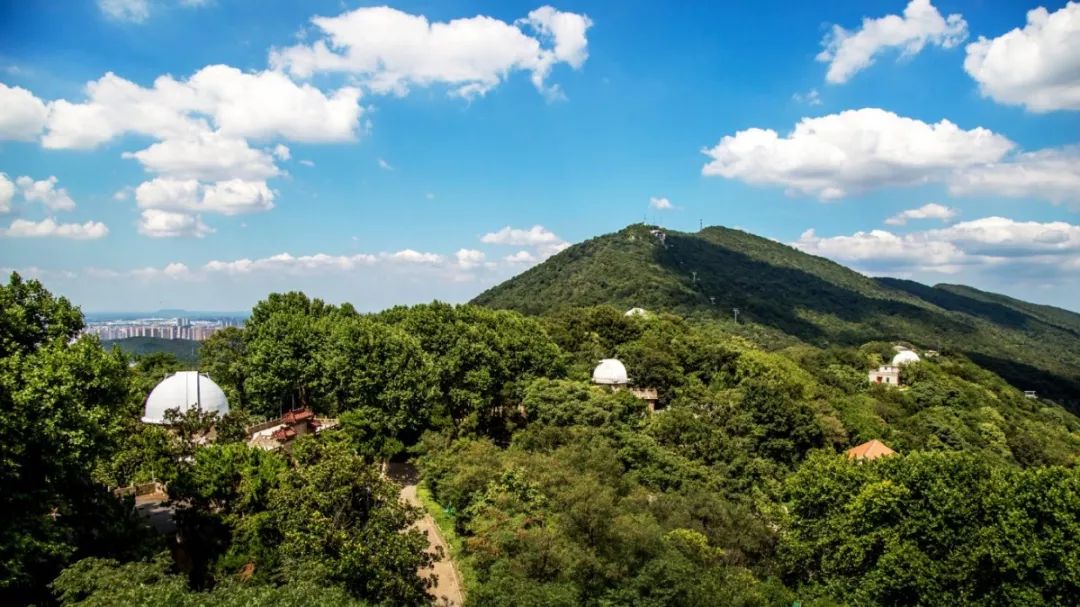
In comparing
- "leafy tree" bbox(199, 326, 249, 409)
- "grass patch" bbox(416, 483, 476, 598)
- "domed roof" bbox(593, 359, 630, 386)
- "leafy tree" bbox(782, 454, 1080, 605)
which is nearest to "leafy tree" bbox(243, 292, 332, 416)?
"leafy tree" bbox(199, 326, 249, 409)

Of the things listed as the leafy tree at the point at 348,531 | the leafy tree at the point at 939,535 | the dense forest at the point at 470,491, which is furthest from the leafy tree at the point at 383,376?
the leafy tree at the point at 939,535

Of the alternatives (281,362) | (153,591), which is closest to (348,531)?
(153,591)

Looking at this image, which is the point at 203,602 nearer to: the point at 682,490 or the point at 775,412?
the point at 682,490

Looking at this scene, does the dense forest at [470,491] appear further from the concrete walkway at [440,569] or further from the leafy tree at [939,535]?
the concrete walkway at [440,569]

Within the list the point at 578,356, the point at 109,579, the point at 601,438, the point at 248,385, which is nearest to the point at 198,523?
the point at 109,579

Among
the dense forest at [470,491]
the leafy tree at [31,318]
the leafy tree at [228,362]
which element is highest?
the leafy tree at [31,318]

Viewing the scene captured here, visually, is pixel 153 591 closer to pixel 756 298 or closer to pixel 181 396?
pixel 181 396

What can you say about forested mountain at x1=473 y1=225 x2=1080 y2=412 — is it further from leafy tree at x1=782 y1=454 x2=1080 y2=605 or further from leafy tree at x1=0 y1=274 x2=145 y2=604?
leafy tree at x1=0 y1=274 x2=145 y2=604
